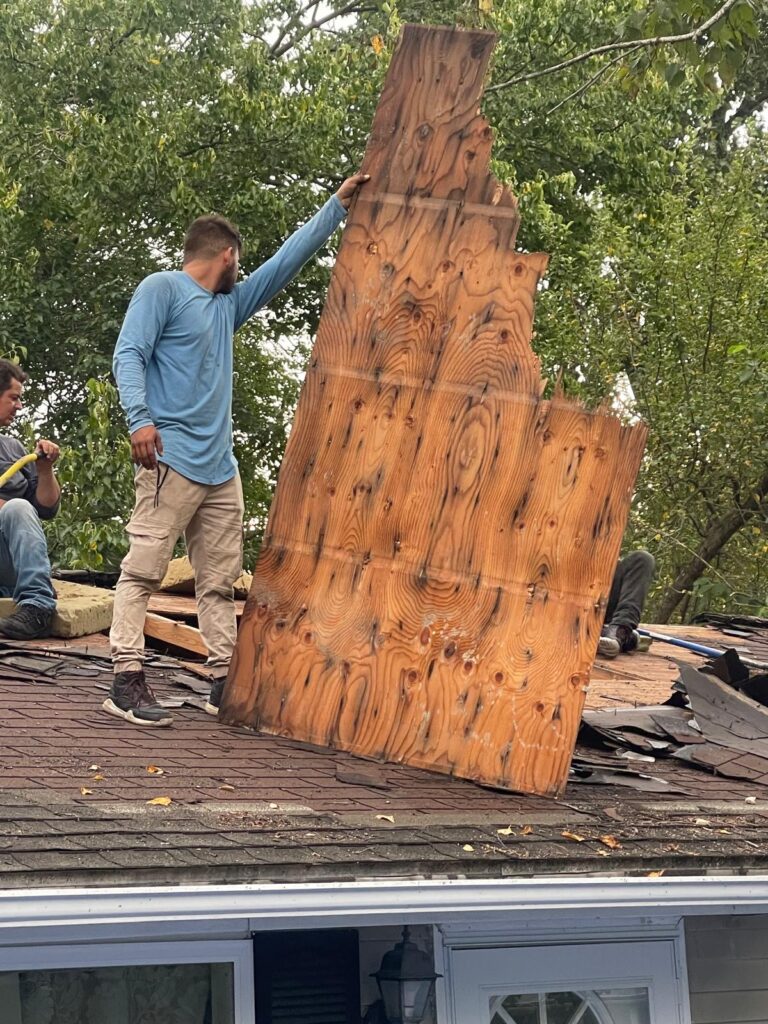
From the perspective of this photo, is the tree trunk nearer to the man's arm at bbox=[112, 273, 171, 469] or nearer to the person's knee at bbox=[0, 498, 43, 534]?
the person's knee at bbox=[0, 498, 43, 534]

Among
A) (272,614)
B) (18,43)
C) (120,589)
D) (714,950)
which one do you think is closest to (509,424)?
(272,614)

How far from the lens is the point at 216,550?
20.1ft

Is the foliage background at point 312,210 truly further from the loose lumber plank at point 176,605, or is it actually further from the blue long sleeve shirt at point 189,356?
the blue long sleeve shirt at point 189,356

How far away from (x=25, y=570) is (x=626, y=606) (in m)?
4.24

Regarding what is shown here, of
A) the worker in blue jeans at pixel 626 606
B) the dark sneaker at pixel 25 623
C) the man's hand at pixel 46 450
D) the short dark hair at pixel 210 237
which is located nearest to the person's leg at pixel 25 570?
the dark sneaker at pixel 25 623

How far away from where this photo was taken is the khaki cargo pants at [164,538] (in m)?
5.85

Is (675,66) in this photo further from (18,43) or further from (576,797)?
(18,43)

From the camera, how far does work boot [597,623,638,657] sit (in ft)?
31.2

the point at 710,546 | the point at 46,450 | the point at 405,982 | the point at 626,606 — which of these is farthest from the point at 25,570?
the point at 710,546

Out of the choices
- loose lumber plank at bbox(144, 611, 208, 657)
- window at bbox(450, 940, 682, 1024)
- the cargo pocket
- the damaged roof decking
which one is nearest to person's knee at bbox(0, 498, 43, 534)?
loose lumber plank at bbox(144, 611, 208, 657)

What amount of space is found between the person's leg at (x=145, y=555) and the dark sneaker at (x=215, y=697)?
342 mm

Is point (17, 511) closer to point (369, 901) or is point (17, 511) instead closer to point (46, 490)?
point (46, 490)

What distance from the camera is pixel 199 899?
392 centimetres

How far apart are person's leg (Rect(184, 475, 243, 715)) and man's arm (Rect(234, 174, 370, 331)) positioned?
0.80 meters
